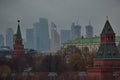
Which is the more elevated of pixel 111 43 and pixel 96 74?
pixel 111 43

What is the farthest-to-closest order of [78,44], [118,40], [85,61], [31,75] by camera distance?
[78,44], [118,40], [85,61], [31,75]

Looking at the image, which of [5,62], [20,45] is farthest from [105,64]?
[20,45]

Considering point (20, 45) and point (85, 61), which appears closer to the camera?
point (85, 61)

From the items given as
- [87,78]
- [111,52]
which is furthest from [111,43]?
[87,78]

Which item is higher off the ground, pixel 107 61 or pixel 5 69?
pixel 107 61

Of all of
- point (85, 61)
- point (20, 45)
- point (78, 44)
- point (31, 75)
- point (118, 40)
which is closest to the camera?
point (31, 75)

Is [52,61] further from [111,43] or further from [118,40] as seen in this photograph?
[118,40]

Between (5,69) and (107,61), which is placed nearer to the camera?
(107,61)

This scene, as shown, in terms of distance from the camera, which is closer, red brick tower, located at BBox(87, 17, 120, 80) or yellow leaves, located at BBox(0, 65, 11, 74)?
red brick tower, located at BBox(87, 17, 120, 80)

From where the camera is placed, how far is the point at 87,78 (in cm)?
4872

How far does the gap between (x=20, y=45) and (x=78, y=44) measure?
4060 cm

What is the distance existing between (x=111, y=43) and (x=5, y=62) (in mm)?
23596

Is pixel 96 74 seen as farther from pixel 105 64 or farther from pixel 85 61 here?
pixel 85 61

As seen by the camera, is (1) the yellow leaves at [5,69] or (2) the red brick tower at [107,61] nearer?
(2) the red brick tower at [107,61]
